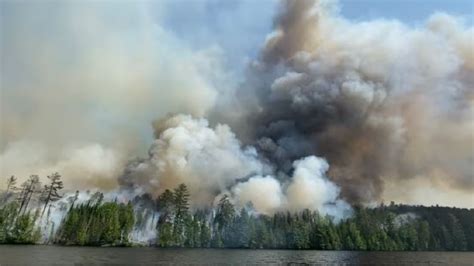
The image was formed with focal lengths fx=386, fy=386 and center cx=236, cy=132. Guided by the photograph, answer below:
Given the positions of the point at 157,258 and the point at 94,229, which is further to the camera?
the point at 94,229

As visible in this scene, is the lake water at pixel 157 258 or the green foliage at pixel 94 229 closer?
the lake water at pixel 157 258

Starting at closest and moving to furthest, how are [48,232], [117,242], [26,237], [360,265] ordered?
[360,265], [26,237], [117,242], [48,232]

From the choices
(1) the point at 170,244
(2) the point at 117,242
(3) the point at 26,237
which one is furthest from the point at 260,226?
(3) the point at 26,237

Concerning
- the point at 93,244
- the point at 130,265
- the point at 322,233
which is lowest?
the point at 130,265

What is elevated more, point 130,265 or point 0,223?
point 0,223

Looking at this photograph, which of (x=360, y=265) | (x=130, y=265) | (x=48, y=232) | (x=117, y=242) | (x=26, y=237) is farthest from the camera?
(x=48, y=232)

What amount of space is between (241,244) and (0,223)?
10944cm

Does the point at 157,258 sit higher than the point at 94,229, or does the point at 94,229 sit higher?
the point at 94,229

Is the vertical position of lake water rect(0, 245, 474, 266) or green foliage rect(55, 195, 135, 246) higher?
green foliage rect(55, 195, 135, 246)

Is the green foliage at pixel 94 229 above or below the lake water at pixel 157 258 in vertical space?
above

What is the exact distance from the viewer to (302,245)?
191 m

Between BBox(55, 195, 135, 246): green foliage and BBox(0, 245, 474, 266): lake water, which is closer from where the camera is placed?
BBox(0, 245, 474, 266): lake water

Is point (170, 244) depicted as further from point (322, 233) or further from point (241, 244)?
point (322, 233)

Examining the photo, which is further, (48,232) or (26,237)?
(48,232)
